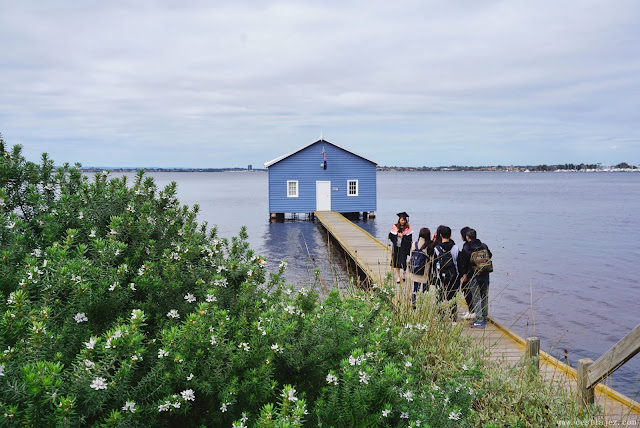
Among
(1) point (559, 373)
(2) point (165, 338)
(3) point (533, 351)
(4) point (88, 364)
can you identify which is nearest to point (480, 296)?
(1) point (559, 373)

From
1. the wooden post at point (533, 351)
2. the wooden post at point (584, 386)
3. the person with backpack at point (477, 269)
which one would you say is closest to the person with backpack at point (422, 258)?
the person with backpack at point (477, 269)

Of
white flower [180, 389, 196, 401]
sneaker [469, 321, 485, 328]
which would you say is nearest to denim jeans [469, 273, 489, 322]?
sneaker [469, 321, 485, 328]

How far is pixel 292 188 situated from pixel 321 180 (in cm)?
227

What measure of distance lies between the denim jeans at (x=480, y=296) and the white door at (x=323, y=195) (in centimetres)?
2699

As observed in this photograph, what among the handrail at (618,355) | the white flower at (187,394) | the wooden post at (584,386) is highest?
the white flower at (187,394)

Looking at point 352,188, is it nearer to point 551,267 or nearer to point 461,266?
point 551,267

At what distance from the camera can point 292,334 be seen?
3.35 meters

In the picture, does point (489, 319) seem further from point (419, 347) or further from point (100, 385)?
point (100, 385)

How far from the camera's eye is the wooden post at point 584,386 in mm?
4844

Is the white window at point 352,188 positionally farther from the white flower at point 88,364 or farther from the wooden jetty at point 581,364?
the white flower at point 88,364

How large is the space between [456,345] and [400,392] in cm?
314

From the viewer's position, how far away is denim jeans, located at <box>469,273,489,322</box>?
337 inches

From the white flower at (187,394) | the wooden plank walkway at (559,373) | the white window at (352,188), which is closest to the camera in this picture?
the white flower at (187,394)

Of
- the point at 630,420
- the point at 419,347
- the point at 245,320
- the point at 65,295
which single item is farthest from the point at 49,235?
the point at 630,420
